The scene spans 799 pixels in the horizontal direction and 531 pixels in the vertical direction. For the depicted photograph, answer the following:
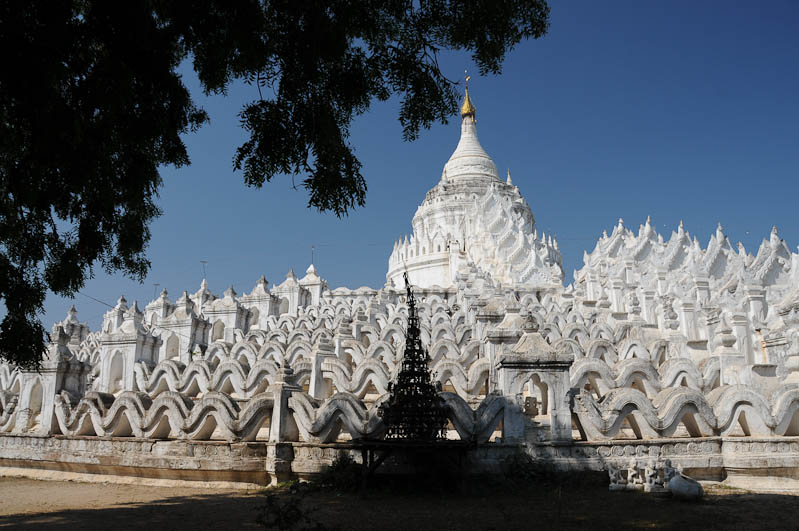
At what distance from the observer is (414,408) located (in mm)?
8117

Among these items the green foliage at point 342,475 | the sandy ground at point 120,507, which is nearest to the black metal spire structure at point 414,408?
the green foliage at point 342,475

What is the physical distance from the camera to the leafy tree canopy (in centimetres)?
559

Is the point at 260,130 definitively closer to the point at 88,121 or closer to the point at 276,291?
the point at 88,121

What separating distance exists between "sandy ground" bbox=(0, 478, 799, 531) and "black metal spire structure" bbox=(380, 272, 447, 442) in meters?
0.88

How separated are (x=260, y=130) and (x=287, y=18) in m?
1.33

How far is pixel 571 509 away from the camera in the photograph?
724cm

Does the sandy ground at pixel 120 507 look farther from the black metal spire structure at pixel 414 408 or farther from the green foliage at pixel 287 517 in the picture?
the black metal spire structure at pixel 414 408

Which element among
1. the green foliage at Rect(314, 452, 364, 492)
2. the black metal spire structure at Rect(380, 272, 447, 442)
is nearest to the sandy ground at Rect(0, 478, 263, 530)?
the green foliage at Rect(314, 452, 364, 492)

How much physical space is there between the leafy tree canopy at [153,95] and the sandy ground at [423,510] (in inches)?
99.6

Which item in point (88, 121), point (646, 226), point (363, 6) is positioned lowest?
point (88, 121)

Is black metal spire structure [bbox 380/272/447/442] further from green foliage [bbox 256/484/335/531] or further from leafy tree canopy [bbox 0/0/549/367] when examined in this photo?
leafy tree canopy [bbox 0/0/549/367]

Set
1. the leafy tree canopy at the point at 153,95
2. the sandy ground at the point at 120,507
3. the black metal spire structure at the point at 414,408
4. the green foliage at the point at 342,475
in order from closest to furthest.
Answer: the leafy tree canopy at the point at 153,95 < the sandy ground at the point at 120,507 < the black metal spire structure at the point at 414,408 < the green foliage at the point at 342,475

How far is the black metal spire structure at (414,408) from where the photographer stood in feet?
26.5

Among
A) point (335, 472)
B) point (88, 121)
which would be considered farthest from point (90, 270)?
point (335, 472)
